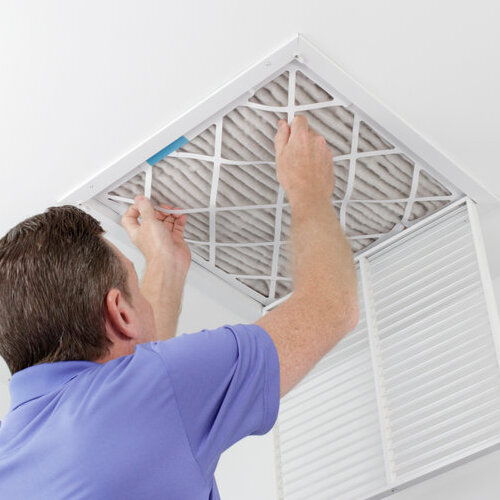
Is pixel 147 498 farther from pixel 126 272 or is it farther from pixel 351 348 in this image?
pixel 351 348

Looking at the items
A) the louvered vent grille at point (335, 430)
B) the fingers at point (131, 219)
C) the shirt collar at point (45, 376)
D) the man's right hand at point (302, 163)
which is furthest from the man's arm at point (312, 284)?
the louvered vent grille at point (335, 430)

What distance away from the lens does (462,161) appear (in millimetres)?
1838

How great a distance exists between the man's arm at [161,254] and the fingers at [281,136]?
31cm

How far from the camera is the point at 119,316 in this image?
1.23 metres

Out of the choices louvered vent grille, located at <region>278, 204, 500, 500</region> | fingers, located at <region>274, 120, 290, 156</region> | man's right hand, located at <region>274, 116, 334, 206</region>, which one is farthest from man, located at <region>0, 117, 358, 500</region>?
louvered vent grille, located at <region>278, 204, 500, 500</region>

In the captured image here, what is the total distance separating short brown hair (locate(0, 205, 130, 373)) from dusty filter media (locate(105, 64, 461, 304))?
0.60 m

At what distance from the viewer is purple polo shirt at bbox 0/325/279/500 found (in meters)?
1.09

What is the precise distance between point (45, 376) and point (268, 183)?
81 cm

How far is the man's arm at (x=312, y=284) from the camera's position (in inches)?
49.0

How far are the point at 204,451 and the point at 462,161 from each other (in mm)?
952

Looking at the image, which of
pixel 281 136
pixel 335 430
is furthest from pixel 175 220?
pixel 335 430

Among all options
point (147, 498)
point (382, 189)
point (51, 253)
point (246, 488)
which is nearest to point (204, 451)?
point (147, 498)

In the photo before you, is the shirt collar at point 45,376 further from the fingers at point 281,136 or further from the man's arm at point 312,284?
the fingers at point 281,136

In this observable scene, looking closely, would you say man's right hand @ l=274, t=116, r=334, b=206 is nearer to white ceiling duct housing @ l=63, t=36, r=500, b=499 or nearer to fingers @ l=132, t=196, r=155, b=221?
white ceiling duct housing @ l=63, t=36, r=500, b=499
